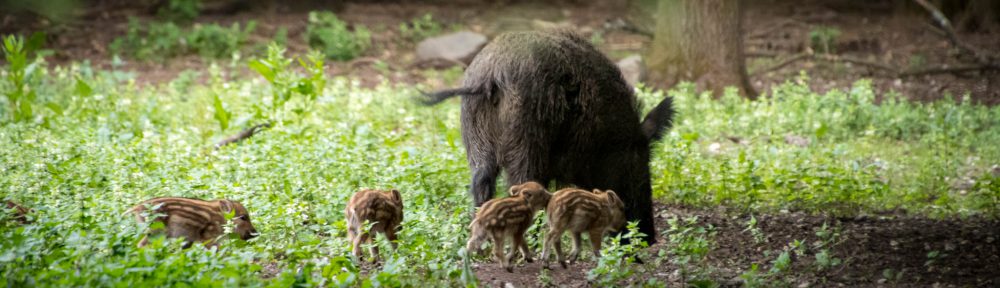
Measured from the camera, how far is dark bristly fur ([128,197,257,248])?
4277 mm

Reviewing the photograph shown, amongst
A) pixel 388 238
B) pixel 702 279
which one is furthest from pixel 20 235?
pixel 702 279

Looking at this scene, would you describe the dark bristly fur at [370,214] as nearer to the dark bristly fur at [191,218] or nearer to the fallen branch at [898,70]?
the dark bristly fur at [191,218]

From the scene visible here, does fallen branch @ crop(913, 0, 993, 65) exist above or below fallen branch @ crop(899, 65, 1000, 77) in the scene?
above

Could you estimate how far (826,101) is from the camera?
9.14 metres

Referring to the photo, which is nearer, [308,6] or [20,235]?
[20,235]

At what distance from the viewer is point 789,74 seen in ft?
38.0

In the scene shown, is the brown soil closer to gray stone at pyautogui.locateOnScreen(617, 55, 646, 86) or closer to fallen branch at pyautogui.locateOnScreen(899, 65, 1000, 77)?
gray stone at pyautogui.locateOnScreen(617, 55, 646, 86)

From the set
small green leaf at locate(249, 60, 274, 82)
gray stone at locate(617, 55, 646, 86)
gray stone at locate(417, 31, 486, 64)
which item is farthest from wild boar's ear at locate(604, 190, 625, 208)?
gray stone at locate(417, 31, 486, 64)

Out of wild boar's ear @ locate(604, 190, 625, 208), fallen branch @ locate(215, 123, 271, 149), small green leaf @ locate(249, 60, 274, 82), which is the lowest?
wild boar's ear @ locate(604, 190, 625, 208)

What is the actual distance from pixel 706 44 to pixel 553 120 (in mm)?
5665

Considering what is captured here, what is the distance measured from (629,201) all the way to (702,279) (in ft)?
3.25

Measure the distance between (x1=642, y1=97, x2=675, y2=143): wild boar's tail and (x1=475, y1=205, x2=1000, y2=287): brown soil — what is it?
55 centimetres

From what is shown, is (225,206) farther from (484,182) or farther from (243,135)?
(243,135)

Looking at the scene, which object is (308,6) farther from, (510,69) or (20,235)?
(20,235)
